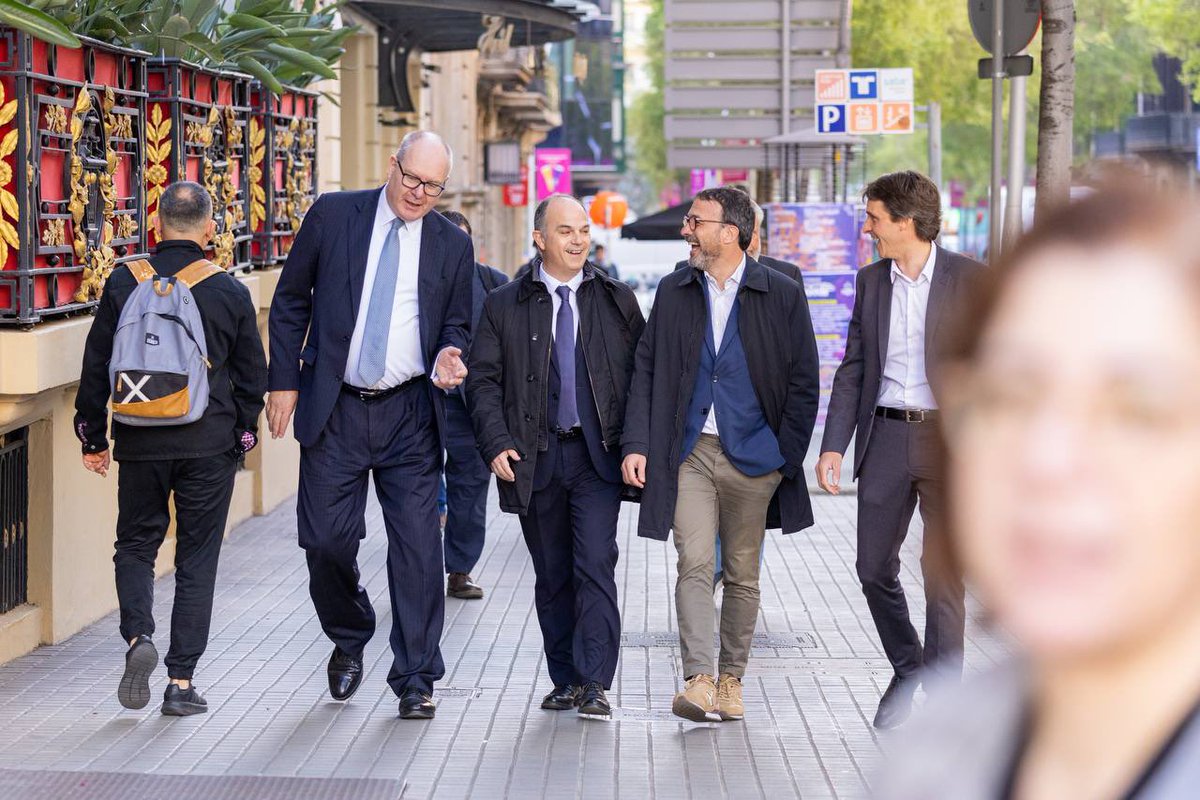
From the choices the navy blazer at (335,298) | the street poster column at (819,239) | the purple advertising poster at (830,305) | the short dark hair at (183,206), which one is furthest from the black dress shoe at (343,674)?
the street poster column at (819,239)

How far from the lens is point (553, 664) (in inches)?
277

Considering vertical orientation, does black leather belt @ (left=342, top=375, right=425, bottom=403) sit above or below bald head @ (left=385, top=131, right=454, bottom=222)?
below

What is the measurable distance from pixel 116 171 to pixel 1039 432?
26.4 ft

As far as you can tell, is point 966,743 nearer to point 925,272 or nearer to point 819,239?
point 925,272

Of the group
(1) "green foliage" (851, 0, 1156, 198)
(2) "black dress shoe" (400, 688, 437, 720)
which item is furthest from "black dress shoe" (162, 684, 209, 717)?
(1) "green foliage" (851, 0, 1156, 198)

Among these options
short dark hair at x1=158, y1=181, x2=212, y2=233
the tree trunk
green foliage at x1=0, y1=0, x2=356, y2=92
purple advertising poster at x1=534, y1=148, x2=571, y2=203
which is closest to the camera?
short dark hair at x1=158, y1=181, x2=212, y2=233

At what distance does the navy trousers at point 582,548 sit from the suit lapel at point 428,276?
2.15 ft

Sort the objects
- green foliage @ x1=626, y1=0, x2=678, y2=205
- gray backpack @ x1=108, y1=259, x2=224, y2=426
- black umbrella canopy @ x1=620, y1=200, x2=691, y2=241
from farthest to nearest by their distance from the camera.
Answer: green foliage @ x1=626, y1=0, x2=678, y2=205 → black umbrella canopy @ x1=620, y1=200, x2=691, y2=241 → gray backpack @ x1=108, y1=259, x2=224, y2=426

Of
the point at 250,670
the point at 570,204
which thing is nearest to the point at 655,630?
the point at 250,670

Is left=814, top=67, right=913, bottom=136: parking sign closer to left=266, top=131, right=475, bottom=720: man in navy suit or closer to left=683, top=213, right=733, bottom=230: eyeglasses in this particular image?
left=683, top=213, right=733, bottom=230: eyeglasses

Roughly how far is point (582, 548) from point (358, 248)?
4.52 ft

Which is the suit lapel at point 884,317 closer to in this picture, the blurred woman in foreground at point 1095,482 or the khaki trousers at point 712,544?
the khaki trousers at point 712,544

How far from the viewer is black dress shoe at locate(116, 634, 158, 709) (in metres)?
6.54

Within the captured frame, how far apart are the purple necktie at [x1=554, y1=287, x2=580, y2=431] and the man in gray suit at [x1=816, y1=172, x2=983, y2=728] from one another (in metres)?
0.94
